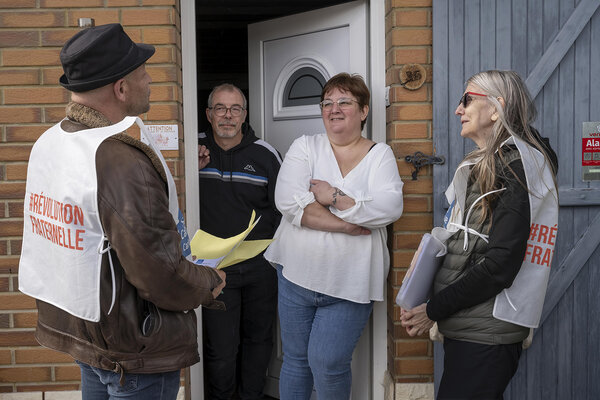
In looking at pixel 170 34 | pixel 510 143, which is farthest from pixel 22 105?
pixel 510 143

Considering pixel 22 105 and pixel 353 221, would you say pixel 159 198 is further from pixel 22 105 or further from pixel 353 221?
pixel 22 105

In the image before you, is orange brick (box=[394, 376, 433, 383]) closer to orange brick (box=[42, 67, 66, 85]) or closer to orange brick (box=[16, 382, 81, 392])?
orange brick (box=[16, 382, 81, 392])

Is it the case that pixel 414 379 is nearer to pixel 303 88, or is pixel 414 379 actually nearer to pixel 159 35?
pixel 303 88

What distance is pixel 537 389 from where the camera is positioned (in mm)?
2998

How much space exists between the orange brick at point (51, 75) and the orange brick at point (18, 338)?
1.32m

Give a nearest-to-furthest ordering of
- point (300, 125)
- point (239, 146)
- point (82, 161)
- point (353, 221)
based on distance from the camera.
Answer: point (82, 161)
point (353, 221)
point (239, 146)
point (300, 125)

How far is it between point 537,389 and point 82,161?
2642mm

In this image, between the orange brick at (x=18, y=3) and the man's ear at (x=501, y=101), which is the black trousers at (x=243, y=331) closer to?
the orange brick at (x=18, y=3)

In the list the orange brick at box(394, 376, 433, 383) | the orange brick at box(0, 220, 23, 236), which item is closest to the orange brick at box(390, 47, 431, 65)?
the orange brick at box(394, 376, 433, 383)

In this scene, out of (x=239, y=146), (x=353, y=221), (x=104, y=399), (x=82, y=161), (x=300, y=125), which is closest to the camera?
(x=82, y=161)

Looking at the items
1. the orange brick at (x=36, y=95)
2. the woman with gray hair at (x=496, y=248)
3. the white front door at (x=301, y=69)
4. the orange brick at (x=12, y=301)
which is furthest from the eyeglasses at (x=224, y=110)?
the woman with gray hair at (x=496, y=248)

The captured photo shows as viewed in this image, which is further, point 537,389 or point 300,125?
point 300,125

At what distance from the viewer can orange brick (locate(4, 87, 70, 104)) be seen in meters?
2.91

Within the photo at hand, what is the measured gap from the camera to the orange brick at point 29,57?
290 cm
